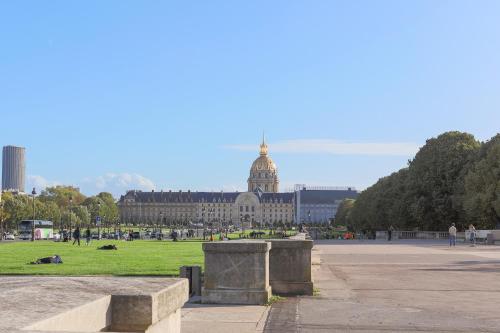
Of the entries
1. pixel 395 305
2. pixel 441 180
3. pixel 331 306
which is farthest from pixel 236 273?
pixel 441 180

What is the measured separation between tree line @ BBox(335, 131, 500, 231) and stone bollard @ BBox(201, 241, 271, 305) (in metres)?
55.8

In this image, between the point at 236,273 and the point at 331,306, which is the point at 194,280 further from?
the point at 331,306

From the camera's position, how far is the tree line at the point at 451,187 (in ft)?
219

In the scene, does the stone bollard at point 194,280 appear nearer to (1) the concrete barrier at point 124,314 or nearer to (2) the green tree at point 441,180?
(1) the concrete barrier at point 124,314

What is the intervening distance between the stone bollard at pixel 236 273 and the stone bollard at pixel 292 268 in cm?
190

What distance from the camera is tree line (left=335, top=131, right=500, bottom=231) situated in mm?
66713

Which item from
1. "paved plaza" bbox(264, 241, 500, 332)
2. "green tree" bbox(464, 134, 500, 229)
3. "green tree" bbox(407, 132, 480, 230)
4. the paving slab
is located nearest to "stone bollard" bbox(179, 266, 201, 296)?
the paving slab

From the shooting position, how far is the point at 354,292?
620 inches

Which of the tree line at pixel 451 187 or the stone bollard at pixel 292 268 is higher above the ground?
the tree line at pixel 451 187

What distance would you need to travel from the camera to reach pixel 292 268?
15016mm

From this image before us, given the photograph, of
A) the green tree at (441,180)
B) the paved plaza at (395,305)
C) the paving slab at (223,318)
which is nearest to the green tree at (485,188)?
the green tree at (441,180)

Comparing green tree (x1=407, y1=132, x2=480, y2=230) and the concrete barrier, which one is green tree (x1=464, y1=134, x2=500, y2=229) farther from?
the concrete barrier

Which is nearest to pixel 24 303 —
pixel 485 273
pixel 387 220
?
pixel 485 273

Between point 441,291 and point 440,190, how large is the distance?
63879 mm
